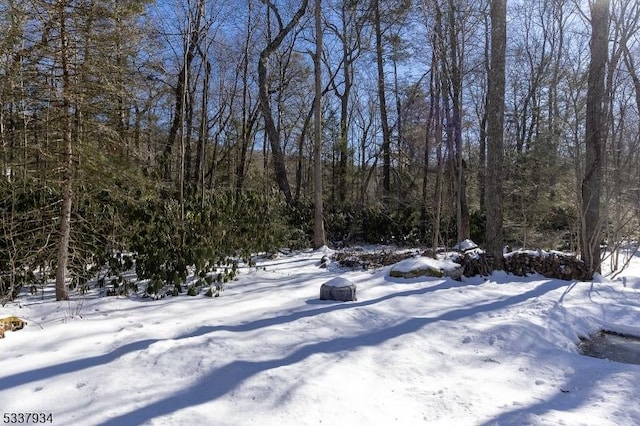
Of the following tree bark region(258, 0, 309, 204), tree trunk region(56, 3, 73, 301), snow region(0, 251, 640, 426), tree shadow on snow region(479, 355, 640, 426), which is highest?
tree bark region(258, 0, 309, 204)

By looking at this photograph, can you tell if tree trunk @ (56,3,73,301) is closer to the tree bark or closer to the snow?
the snow

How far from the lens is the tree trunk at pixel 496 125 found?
712 centimetres

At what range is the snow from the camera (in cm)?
237

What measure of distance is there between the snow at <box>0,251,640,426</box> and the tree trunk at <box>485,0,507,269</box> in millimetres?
2017

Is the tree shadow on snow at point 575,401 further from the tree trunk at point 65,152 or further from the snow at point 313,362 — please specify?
the tree trunk at point 65,152

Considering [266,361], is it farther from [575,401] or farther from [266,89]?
[266,89]

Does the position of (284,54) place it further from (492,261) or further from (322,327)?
(322,327)

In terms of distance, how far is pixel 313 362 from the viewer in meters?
3.04

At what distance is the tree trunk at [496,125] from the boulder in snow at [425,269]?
816 millimetres

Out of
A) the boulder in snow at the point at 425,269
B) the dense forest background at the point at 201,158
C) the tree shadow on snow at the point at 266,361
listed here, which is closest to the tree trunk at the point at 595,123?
the dense forest background at the point at 201,158

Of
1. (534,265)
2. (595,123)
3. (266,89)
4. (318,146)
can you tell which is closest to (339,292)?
(534,265)

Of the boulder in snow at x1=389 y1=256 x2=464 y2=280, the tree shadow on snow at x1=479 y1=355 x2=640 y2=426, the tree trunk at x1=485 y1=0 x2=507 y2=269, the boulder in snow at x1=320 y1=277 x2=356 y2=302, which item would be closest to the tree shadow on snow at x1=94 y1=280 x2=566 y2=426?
the boulder in snow at x1=320 y1=277 x2=356 y2=302

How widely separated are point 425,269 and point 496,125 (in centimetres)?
275

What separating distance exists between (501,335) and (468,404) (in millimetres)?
1485
